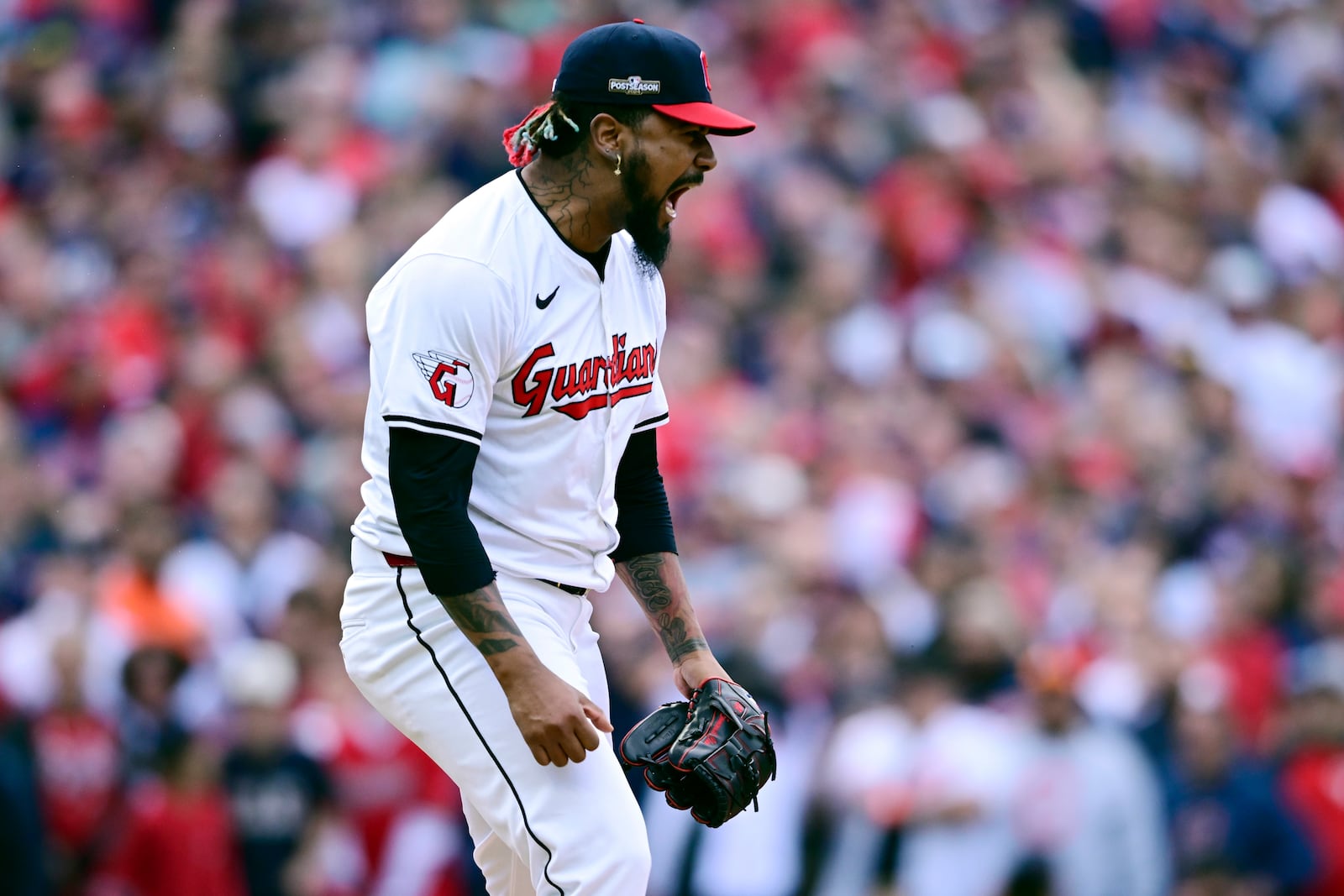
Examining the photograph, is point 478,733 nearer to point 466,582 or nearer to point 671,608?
point 466,582

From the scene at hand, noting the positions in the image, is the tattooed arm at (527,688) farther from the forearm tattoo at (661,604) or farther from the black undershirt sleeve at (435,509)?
the forearm tattoo at (661,604)

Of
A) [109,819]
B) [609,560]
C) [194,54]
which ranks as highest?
[609,560]

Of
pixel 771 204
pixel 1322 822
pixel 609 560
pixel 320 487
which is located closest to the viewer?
pixel 609 560

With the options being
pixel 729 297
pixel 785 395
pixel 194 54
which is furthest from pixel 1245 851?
pixel 194 54

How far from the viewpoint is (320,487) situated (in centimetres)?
846

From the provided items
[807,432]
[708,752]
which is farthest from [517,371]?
[807,432]

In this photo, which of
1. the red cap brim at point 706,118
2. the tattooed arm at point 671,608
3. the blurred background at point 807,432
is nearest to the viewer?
the red cap brim at point 706,118

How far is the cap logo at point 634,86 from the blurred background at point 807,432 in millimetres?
3831

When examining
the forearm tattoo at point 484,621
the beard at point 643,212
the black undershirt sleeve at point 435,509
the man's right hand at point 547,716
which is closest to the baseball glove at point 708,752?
the man's right hand at point 547,716

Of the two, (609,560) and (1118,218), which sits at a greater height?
(609,560)

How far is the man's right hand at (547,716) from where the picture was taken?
3.37m

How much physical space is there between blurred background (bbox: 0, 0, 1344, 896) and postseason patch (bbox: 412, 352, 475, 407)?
376 centimetres

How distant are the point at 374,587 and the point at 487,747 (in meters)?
Answer: 0.43

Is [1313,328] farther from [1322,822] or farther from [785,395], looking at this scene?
[1322,822]
